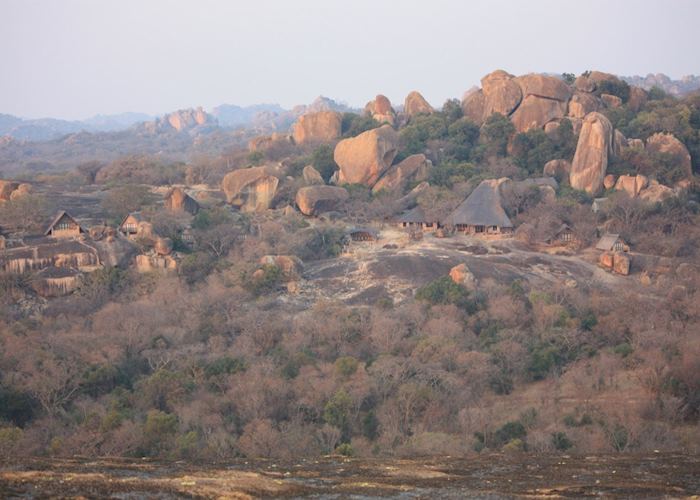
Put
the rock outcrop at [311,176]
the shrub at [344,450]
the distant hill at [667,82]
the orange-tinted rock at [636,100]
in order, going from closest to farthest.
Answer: the shrub at [344,450]
the rock outcrop at [311,176]
the orange-tinted rock at [636,100]
the distant hill at [667,82]

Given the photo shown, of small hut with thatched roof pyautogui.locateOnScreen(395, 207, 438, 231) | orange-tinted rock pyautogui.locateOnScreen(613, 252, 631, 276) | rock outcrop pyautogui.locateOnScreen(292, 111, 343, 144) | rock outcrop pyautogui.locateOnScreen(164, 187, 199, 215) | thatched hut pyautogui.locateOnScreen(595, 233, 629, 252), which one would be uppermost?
rock outcrop pyautogui.locateOnScreen(292, 111, 343, 144)

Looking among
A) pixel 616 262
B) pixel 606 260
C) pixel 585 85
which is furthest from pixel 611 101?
pixel 616 262

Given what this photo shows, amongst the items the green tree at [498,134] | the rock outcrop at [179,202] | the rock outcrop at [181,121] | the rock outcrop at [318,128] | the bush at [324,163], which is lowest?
the rock outcrop at [179,202]

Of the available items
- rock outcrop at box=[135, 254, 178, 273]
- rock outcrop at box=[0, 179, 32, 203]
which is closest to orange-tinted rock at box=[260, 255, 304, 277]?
rock outcrop at box=[135, 254, 178, 273]

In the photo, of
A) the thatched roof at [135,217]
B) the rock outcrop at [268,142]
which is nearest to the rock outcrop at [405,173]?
the rock outcrop at [268,142]

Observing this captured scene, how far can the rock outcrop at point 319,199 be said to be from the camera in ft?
109

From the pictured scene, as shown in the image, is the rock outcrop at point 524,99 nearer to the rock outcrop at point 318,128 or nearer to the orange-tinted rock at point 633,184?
the orange-tinted rock at point 633,184

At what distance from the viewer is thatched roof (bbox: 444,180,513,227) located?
3106 cm

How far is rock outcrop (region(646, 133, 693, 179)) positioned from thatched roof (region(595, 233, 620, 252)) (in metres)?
8.48

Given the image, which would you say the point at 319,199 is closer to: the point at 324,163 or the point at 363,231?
the point at 363,231

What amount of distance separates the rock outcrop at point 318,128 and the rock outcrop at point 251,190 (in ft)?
28.9

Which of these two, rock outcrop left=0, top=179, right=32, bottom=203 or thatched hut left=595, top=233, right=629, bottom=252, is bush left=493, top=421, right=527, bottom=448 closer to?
thatched hut left=595, top=233, right=629, bottom=252

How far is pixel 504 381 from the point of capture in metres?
20.2

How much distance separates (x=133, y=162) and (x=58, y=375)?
906 inches
